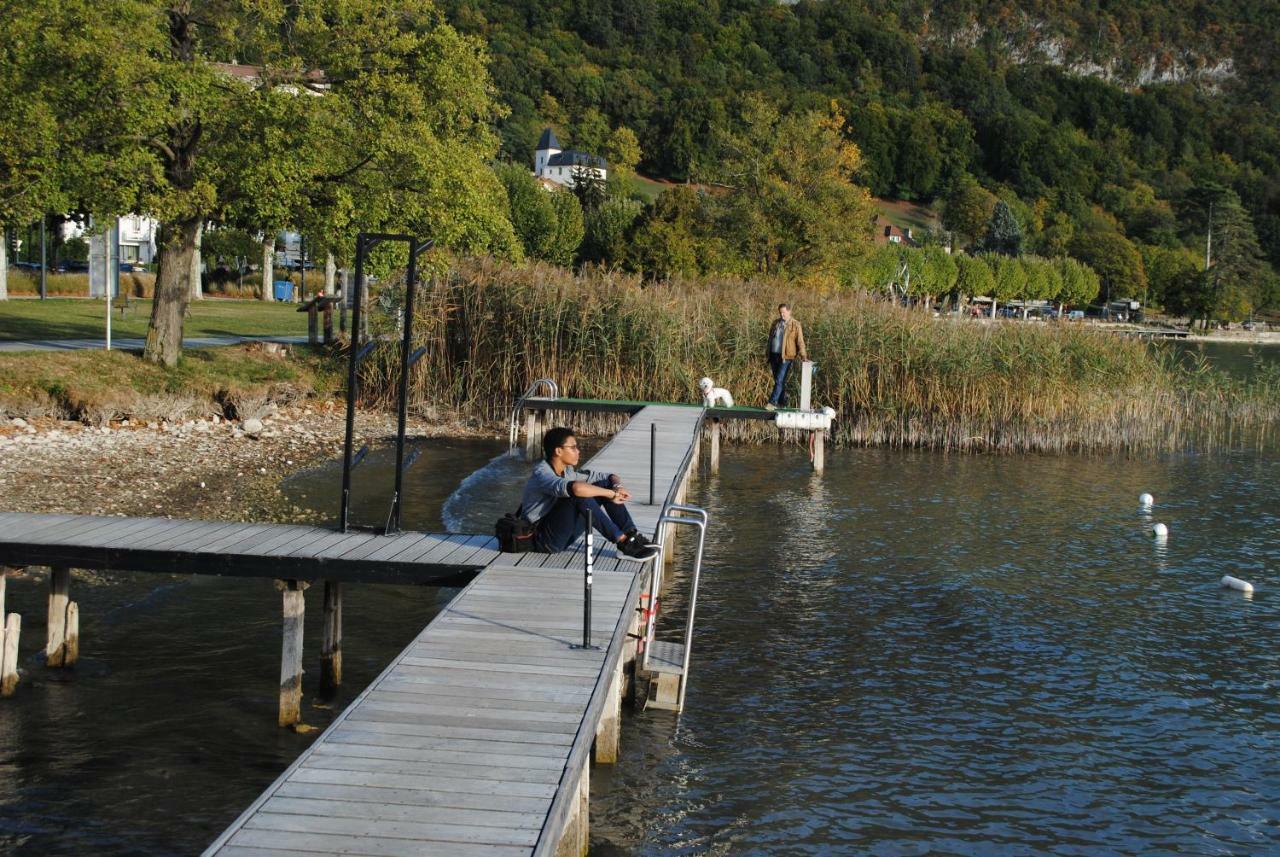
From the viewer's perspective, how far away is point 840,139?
50062mm

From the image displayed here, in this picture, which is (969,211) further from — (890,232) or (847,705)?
(847,705)

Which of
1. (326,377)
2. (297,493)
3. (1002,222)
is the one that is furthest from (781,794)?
(1002,222)

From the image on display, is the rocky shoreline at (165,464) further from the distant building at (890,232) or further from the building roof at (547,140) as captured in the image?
the building roof at (547,140)

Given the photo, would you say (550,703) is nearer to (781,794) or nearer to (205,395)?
(781,794)

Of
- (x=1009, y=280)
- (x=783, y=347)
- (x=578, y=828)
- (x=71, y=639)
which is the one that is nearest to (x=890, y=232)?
(x=1009, y=280)

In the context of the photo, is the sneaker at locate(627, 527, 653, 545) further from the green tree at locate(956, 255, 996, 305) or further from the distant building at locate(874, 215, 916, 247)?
the distant building at locate(874, 215, 916, 247)

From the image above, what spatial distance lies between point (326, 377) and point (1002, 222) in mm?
133133

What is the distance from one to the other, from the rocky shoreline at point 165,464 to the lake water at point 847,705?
1547mm

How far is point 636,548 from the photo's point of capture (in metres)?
10.6

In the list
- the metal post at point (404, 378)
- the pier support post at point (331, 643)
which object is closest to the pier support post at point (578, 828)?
the pier support post at point (331, 643)

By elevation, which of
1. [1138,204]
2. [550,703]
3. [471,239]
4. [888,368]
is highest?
[1138,204]

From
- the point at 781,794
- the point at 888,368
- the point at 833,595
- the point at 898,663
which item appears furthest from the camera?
→ the point at 888,368

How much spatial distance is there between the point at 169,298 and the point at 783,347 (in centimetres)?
1141

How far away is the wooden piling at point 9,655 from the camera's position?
33.8 feet
